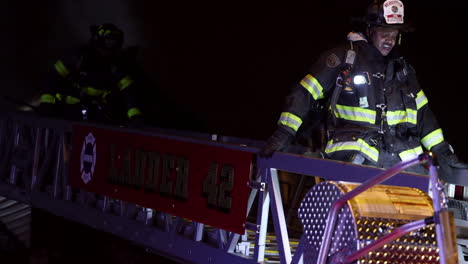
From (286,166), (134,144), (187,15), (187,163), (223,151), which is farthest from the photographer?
(187,15)

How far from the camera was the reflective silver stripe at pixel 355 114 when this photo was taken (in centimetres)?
499

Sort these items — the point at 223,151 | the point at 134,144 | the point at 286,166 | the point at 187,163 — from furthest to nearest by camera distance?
the point at 134,144 < the point at 187,163 < the point at 223,151 < the point at 286,166

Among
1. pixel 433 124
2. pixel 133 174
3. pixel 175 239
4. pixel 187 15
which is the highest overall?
pixel 187 15

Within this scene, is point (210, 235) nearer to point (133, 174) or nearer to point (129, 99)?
point (133, 174)

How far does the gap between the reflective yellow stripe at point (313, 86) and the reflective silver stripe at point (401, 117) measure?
1.61 ft

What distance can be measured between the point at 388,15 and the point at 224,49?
3641 millimetres

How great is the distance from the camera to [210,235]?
536 centimetres

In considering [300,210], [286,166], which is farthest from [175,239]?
[300,210]

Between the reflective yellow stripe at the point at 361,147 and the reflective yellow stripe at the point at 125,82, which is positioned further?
the reflective yellow stripe at the point at 125,82

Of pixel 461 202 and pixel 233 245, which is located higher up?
pixel 461 202

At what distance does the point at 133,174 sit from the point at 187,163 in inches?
29.4

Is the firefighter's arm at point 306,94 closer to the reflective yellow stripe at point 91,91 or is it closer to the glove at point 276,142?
the glove at point 276,142

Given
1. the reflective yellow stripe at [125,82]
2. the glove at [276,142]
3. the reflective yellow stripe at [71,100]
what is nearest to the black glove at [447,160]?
the glove at [276,142]

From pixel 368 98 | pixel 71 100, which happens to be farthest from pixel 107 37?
pixel 368 98
